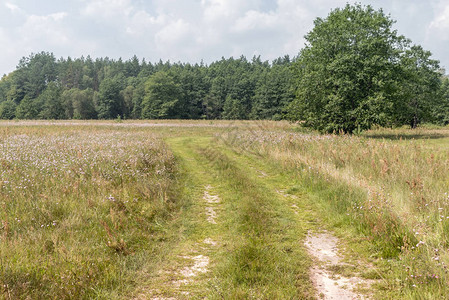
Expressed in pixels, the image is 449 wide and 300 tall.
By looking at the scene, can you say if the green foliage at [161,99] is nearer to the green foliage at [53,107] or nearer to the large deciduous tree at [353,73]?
the green foliage at [53,107]

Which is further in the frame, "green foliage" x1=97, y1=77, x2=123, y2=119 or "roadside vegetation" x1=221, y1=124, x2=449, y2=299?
"green foliage" x1=97, y1=77, x2=123, y2=119

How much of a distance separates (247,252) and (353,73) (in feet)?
72.7

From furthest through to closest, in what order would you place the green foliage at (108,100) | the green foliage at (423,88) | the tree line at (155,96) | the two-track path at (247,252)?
1. the green foliage at (108,100)
2. the tree line at (155,96)
3. the green foliage at (423,88)
4. the two-track path at (247,252)

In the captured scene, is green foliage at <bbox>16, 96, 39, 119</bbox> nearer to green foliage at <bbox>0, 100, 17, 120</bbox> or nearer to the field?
green foliage at <bbox>0, 100, 17, 120</bbox>

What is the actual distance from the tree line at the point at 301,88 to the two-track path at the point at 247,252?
1651cm

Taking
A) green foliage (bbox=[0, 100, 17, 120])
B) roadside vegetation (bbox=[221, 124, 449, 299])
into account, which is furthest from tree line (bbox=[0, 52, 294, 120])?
roadside vegetation (bbox=[221, 124, 449, 299])

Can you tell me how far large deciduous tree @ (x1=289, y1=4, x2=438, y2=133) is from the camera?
2138 cm

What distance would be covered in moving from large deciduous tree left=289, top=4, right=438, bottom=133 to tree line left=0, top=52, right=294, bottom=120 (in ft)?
148

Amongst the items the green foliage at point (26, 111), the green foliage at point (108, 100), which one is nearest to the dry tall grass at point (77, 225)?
the green foliage at point (108, 100)

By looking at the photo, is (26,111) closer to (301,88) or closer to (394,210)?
(301,88)

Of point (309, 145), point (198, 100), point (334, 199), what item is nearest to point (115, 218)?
point (334, 199)

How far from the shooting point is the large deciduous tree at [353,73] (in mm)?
21375

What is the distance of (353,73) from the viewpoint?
72.6 ft

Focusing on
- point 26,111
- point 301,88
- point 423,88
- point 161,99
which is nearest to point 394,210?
A: point 301,88
